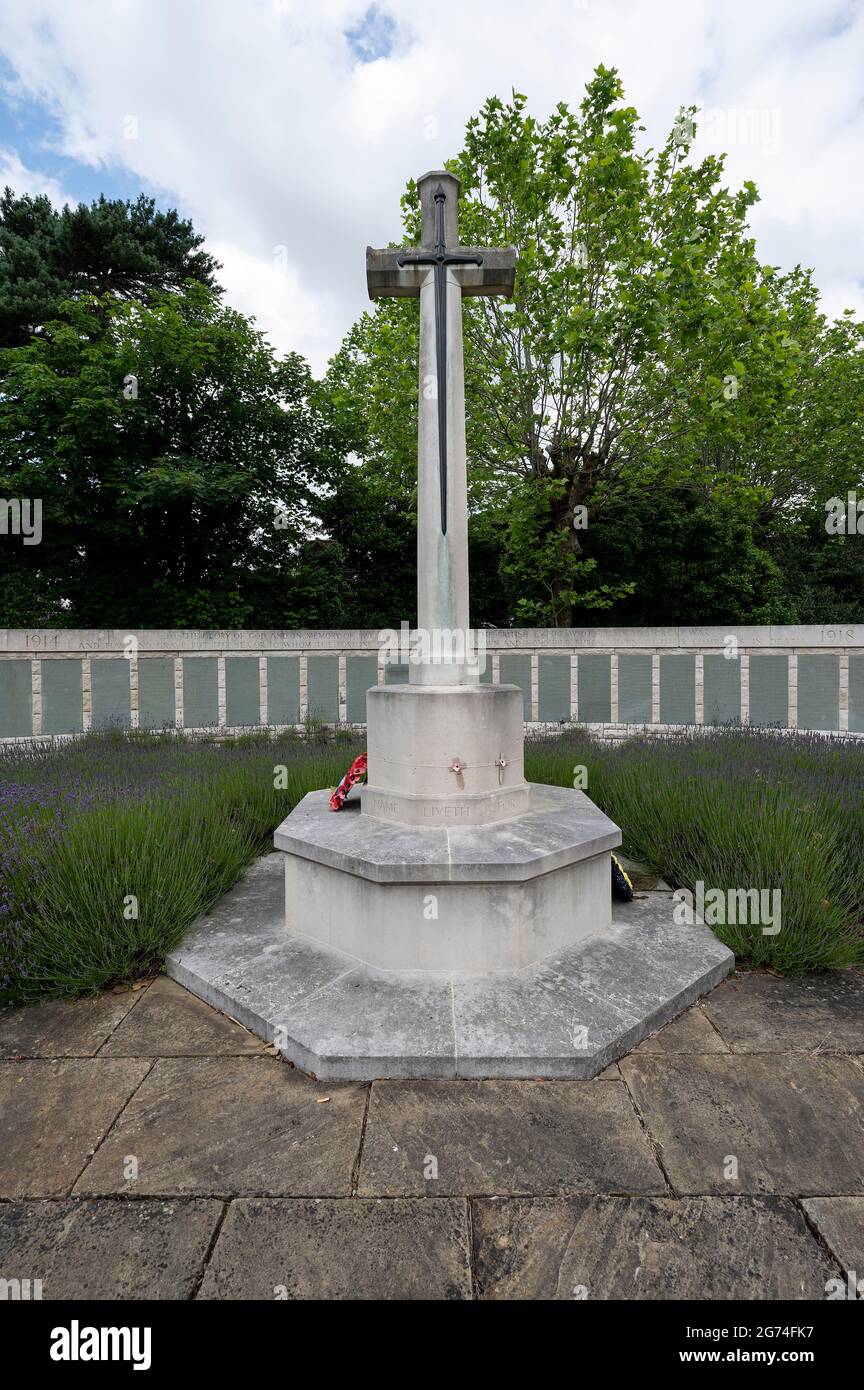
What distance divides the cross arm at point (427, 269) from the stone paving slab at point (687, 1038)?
16.8 ft

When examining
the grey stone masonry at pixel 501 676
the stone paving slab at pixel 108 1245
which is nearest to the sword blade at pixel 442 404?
the stone paving slab at pixel 108 1245

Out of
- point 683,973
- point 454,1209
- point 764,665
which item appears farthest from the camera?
point 764,665

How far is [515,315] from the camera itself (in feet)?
37.5

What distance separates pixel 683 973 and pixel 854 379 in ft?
67.5

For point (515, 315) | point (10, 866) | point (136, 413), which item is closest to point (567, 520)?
point (515, 315)

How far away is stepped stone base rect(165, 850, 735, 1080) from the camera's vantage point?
281 centimetres

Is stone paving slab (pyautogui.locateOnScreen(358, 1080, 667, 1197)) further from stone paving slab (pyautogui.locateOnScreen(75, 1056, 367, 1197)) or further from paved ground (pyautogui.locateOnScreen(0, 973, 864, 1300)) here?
stone paving slab (pyautogui.locateOnScreen(75, 1056, 367, 1197))

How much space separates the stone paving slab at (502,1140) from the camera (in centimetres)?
222

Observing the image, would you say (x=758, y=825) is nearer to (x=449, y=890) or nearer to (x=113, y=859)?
(x=449, y=890)

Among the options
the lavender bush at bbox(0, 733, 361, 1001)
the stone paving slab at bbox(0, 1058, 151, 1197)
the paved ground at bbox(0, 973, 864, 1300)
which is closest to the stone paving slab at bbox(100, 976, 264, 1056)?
the paved ground at bbox(0, 973, 864, 1300)

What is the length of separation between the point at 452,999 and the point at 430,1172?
1044 millimetres

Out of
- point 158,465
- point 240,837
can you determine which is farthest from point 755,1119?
point 158,465

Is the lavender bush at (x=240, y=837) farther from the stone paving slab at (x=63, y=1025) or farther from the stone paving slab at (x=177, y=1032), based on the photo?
the stone paving slab at (x=177, y=1032)
